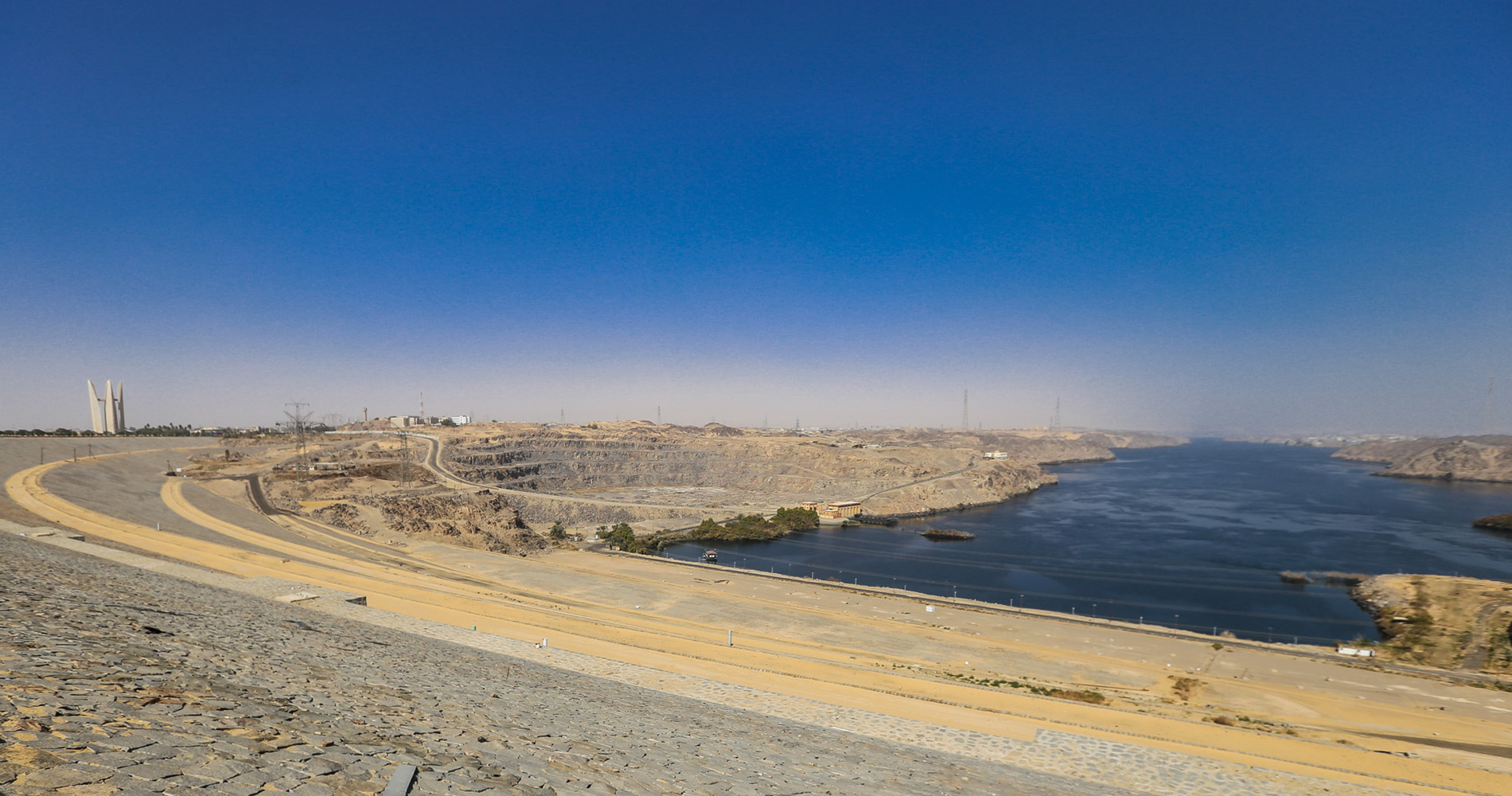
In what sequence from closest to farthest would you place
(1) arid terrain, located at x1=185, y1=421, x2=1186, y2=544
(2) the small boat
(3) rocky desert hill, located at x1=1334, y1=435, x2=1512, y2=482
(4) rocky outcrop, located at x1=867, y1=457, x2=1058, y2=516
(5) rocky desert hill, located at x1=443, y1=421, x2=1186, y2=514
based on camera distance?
(1) arid terrain, located at x1=185, y1=421, x2=1186, y2=544, (2) the small boat, (4) rocky outcrop, located at x1=867, y1=457, x2=1058, y2=516, (5) rocky desert hill, located at x1=443, y1=421, x2=1186, y2=514, (3) rocky desert hill, located at x1=1334, y1=435, x2=1512, y2=482

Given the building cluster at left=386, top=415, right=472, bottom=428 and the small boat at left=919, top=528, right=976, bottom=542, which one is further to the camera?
the building cluster at left=386, top=415, right=472, bottom=428

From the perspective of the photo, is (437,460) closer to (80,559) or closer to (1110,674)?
(80,559)

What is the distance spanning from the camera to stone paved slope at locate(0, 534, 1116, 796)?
4.41m

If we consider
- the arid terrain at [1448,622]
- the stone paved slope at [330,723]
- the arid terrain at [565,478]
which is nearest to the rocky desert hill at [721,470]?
the arid terrain at [565,478]

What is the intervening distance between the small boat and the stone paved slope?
66.0 meters

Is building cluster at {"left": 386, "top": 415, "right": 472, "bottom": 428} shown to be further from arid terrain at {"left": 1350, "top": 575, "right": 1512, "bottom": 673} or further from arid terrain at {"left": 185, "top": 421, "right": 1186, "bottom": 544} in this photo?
arid terrain at {"left": 1350, "top": 575, "right": 1512, "bottom": 673}

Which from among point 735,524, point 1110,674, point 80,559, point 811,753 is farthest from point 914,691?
point 735,524

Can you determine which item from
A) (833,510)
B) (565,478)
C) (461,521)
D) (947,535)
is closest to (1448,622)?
(947,535)

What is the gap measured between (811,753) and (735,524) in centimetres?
6795

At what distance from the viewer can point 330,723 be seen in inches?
245

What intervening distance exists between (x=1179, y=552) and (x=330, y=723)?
78.8m

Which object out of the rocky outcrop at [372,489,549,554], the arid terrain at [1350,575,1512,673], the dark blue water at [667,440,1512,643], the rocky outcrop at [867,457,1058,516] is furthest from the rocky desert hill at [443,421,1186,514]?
the arid terrain at [1350,575,1512,673]

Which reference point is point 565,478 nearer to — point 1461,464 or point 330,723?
point 330,723

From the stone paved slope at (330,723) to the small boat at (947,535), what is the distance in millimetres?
65999
